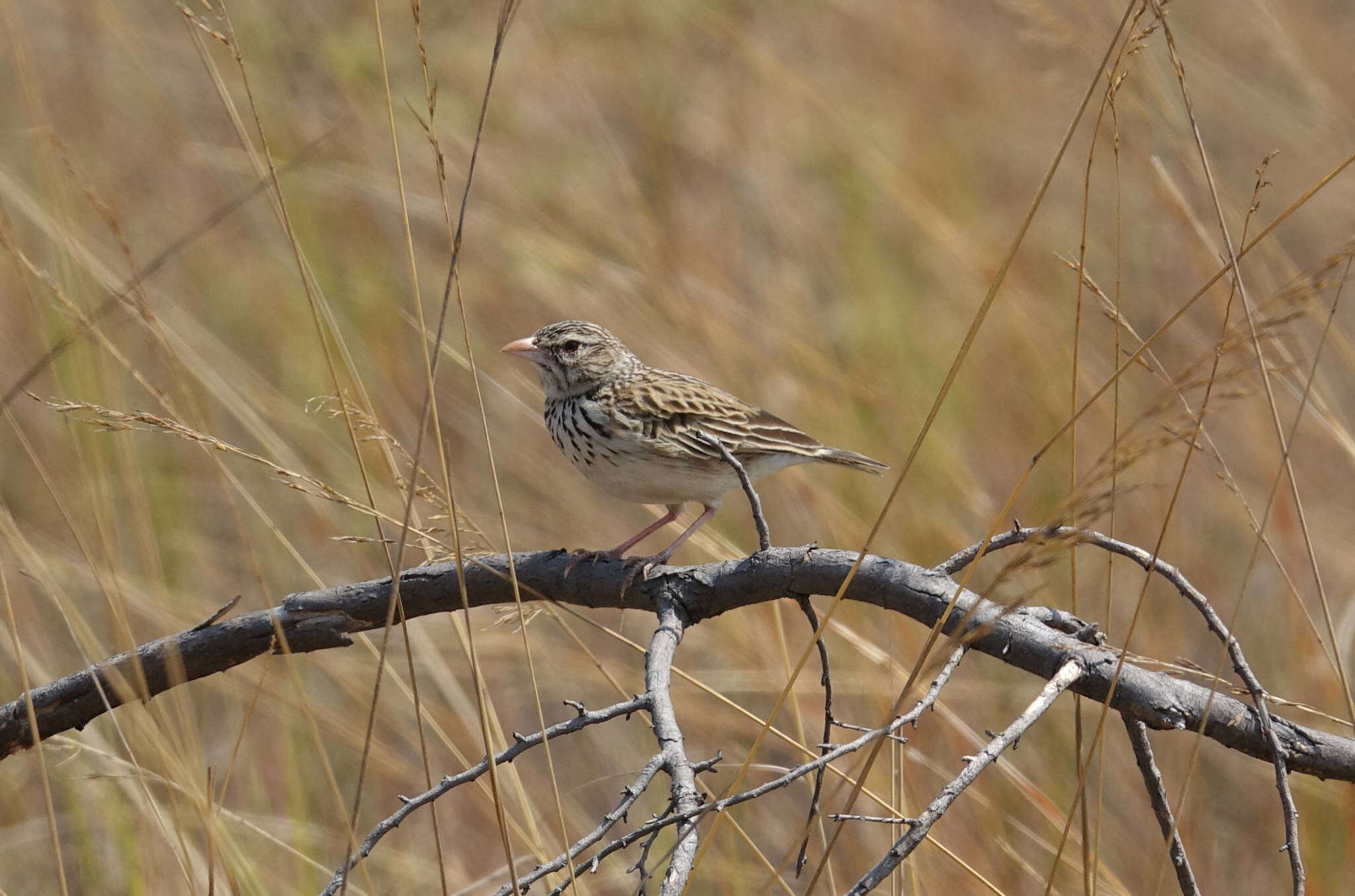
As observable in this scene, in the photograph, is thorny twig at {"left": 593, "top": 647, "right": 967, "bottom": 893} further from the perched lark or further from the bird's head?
the bird's head

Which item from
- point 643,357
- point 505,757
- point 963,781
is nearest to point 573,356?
point 643,357

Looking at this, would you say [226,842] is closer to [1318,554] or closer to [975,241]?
[1318,554]

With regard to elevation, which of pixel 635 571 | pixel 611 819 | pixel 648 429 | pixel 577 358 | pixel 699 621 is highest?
pixel 577 358

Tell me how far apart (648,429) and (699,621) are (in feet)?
5.13

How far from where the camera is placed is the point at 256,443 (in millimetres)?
6141

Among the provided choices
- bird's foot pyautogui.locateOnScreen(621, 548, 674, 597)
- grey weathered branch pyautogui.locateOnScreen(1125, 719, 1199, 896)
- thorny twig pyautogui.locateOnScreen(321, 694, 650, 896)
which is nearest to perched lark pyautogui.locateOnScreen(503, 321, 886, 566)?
bird's foot pyautogui.locateOnScreen(621, 548, 674, 597)

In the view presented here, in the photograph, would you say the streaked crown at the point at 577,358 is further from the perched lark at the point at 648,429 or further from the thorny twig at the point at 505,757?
the thorny twig at the point at 505,757

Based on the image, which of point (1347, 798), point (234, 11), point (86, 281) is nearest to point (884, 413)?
point (1347, 798)

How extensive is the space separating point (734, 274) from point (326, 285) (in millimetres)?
2142

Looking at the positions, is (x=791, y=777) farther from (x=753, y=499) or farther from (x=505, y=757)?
(x=753, y=499)

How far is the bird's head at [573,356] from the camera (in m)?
4.55

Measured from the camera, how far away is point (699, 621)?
8.86 ft

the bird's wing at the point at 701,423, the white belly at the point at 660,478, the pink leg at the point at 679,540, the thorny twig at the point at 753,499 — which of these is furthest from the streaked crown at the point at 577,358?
the thorny twig at the point at 753,499

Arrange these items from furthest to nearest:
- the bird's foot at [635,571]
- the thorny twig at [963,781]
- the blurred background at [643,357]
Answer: the blurred background at [643,357] < the bird's foot at [635,571] < the thorny twig at [963,781]
